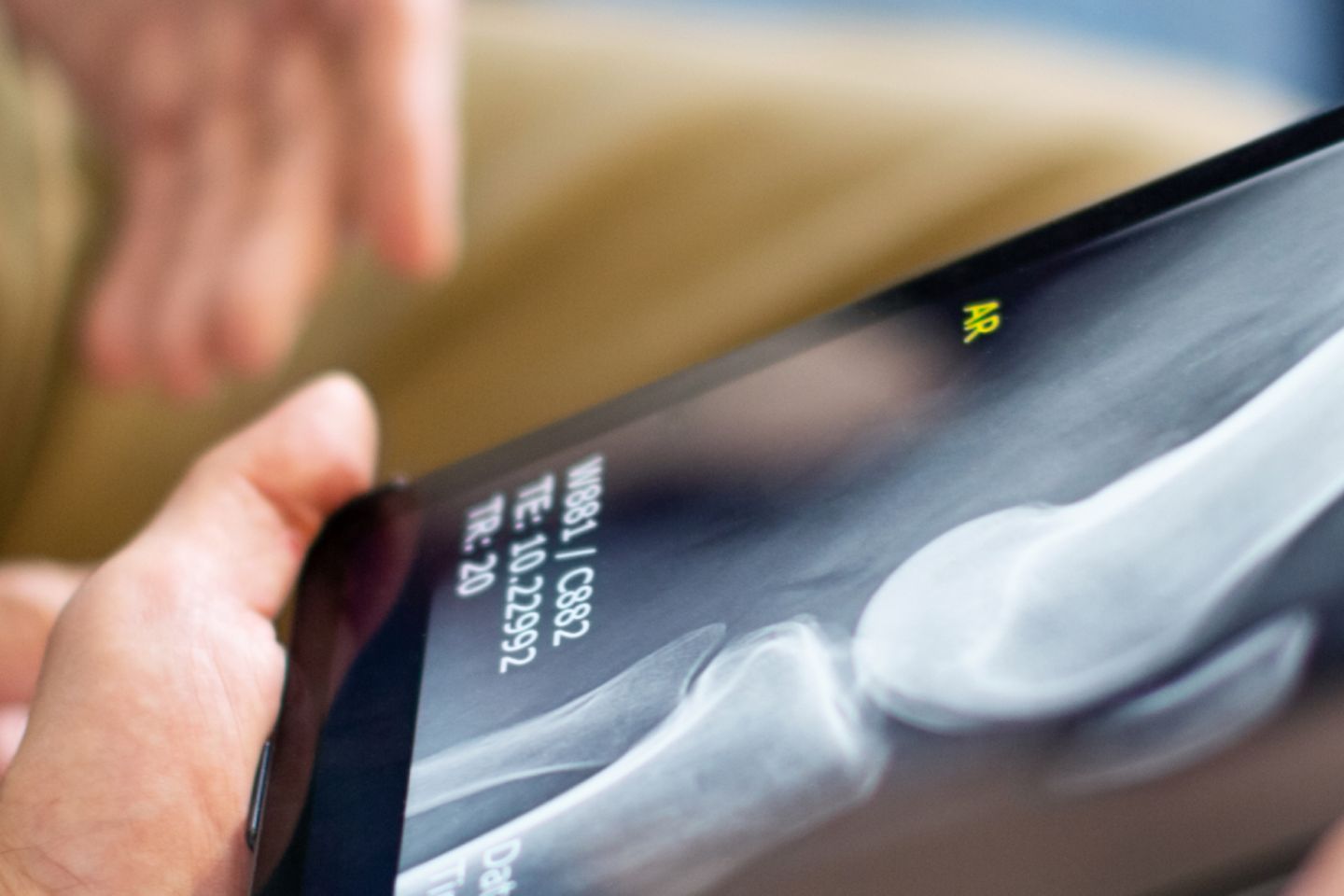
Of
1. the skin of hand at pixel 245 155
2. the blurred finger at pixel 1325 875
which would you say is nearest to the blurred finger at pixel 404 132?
Result: the skin of hand at pixel 245 155

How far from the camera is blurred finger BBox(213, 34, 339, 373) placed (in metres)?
0.64

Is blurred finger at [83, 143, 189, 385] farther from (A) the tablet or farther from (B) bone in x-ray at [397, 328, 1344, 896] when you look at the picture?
(B) bone in x-ray at [397, 328, 1344, 896]

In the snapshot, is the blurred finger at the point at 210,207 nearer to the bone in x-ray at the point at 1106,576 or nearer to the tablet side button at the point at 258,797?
the tablet side button at the point at 258,797

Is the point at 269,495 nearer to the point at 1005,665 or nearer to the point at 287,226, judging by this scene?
the point at 287,226

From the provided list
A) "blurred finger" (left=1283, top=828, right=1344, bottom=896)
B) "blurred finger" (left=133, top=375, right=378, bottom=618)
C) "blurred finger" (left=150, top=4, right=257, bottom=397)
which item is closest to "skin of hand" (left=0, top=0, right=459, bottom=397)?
"blurred finger" (left=150, top=4, right=257, bottom=397)

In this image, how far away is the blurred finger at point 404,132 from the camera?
62 cm

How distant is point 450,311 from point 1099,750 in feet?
1.54

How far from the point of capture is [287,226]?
657mm

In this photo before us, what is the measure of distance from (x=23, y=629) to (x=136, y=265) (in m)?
0.19

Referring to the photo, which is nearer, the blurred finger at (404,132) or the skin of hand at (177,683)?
the skin of hand at (177,683)

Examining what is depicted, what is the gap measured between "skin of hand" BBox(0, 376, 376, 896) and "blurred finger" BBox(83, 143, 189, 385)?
0.14 meters

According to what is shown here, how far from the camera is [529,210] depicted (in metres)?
0.74

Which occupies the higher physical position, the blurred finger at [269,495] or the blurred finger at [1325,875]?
the blurred finger at [1325,875]

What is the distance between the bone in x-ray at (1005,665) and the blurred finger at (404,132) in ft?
0.97
